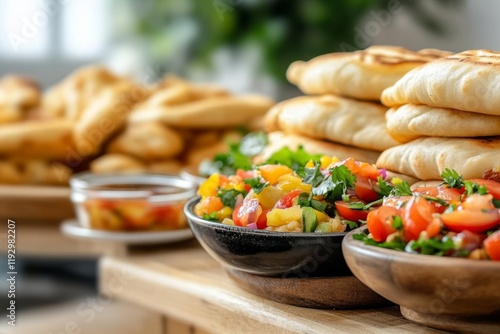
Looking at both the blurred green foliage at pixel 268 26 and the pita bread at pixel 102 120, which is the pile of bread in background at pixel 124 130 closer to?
the pita bread at pixel 102 120

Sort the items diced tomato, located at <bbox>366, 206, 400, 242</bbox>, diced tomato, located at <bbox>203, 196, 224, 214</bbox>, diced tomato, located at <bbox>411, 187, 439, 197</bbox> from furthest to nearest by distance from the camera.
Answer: diced tomato, located at <bbox>203, 196, 224, 214</bbox>
diced tomato, located at <bbox>411, 187, 439, 197</bbox>
diced tomato, located at <bbox>366, 206, 400, 242</bbox>

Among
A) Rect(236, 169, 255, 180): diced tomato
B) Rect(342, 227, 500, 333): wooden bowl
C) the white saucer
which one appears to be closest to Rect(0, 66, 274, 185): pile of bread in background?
the white saucer

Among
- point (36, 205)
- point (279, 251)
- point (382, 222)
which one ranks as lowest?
point (36, 205)

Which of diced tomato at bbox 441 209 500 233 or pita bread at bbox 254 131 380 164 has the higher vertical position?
diced tomato at bbox 441 209 500 233

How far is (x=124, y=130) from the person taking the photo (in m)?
3.25

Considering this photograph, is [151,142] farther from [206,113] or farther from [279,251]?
[279,251]

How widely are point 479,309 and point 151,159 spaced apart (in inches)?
81.1

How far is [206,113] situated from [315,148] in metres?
1.15

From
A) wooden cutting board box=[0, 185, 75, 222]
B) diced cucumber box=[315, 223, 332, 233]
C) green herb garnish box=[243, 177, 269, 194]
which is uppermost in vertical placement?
green herb garnish box=[243, 177, 269, 194]

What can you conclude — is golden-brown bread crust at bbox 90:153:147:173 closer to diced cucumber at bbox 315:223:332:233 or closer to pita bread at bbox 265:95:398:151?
pita bread at bbox 265:95:398:151

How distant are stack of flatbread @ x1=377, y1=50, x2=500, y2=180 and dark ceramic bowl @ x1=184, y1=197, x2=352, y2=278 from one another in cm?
29

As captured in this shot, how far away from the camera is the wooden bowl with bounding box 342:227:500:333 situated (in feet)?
3.88

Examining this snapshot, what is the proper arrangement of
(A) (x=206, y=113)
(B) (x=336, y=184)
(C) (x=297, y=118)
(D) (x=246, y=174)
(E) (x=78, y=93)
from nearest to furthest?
(B) (x=336, y=184) < (D) (x=246, y=174) < (C) (x=297, y=118) < (A) (x=206, y=113) < (E) (x=78, y=93)

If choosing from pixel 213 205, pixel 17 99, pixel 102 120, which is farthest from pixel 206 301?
pixel 17 99
